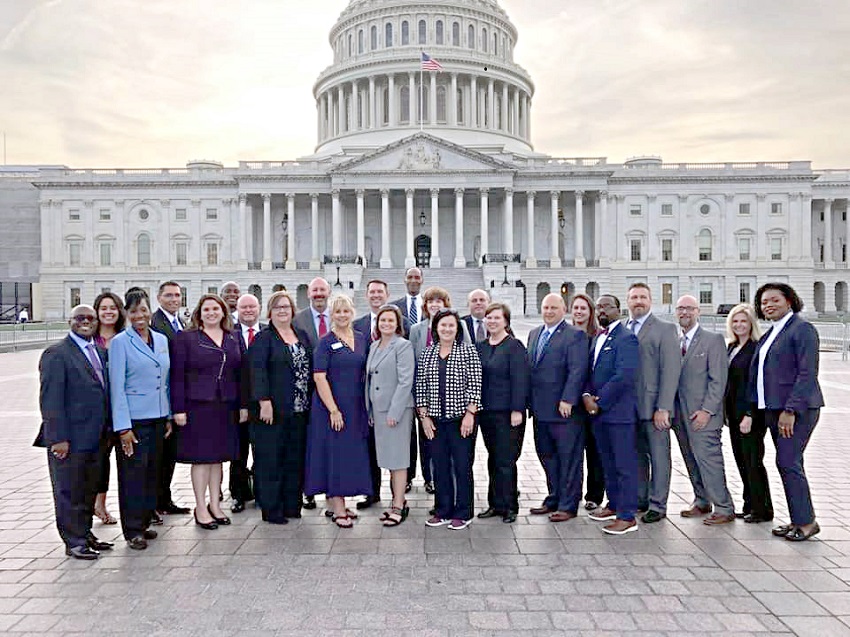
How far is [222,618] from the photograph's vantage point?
19.0 ft

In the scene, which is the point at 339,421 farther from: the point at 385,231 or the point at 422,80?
the point at 422,80

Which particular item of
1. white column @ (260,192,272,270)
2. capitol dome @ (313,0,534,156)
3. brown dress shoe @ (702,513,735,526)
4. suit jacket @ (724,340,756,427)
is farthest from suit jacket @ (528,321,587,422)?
capitol dome @ (313,0,534,156)

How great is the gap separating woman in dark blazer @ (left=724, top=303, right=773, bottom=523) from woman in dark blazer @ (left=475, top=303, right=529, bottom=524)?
2.62m

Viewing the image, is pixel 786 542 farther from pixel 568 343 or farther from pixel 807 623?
pixel 568 343

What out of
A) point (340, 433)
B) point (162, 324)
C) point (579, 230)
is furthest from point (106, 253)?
point (340, 433)

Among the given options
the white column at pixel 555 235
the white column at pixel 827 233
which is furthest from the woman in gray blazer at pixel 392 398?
the white column at pixel 827 233

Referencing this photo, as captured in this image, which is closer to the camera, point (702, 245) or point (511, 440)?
point (511, 440)

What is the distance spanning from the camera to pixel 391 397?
832cm

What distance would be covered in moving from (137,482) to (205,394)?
3.97 feet

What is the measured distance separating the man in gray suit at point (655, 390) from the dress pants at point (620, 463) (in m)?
0.31

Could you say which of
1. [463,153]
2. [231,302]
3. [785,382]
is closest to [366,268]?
[463,153]

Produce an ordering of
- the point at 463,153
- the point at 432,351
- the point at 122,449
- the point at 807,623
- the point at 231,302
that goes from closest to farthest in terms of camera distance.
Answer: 1. the point at 807,623
2. the point at 122,449
3. the point at 432,351
4. the point at 231,302
5. the point at 463,153

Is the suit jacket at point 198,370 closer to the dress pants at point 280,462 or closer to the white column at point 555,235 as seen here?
the dress pants at point 280,462

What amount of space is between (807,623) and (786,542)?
218cm
